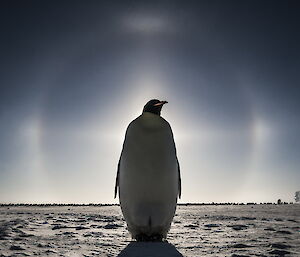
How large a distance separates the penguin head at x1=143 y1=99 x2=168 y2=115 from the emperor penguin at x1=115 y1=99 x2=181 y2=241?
0.42 metres

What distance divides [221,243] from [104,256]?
5.98 feet

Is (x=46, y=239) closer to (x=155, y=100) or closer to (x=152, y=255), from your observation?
(x=152, y=255)

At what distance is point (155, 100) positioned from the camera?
18.0 feet

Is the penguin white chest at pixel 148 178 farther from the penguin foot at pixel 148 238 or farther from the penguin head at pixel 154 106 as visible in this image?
the penguin head at pixel 154 106

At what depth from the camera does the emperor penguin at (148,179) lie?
4.64 metres

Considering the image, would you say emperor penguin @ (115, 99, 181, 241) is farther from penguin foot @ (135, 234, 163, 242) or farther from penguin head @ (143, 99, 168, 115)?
penguin head @ (143, 99, 168, 115)

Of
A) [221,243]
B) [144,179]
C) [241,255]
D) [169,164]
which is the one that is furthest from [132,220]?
[241,255]

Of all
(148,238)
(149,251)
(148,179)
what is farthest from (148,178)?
(149,251)

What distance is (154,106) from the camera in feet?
17.6

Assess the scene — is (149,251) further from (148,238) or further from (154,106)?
(154,106)

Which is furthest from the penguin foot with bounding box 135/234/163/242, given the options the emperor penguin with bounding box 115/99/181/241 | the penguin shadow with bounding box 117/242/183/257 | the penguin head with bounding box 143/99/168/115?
the penguin head with bounding box 143/99/168/115

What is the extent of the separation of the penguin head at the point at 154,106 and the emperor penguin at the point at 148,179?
42cm

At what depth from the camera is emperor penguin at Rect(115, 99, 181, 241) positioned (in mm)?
4645

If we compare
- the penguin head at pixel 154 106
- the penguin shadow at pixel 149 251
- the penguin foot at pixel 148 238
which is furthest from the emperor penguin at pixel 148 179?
the penguin shadow at pixel 149 251
